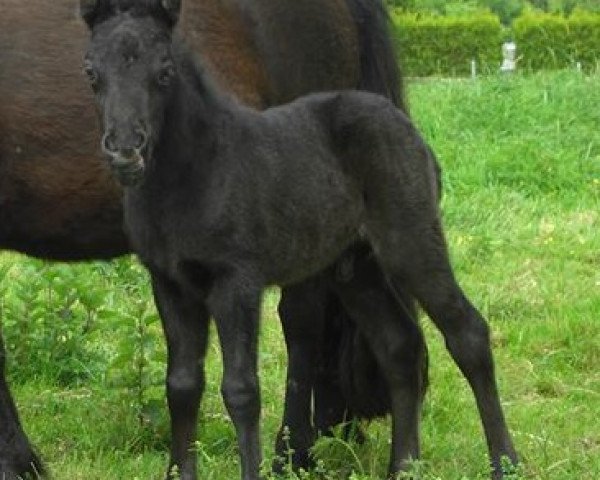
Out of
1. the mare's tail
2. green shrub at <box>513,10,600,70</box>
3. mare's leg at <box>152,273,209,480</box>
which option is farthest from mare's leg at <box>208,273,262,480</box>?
green shrub at <box>513,10,600,70</box>

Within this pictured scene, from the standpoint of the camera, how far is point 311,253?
14.9 ft

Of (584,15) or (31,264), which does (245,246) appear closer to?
(31,264)

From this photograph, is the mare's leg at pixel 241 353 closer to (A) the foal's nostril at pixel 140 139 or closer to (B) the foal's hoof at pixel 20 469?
(A) the foal's nostril at pixel 140 139

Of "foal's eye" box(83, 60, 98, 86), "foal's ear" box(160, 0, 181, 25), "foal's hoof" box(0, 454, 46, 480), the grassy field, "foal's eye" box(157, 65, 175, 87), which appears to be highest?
"foal's ear" box(160, 0, 181, 25)

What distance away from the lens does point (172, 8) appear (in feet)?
13.1

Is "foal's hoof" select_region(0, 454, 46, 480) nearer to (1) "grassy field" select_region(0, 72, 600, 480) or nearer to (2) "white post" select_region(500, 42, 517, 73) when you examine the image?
(1) "grassy field" select_region(0, 72, 600, 480)

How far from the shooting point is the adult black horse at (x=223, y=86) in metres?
Answer: 5.04

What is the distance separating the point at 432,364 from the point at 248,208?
2720mm

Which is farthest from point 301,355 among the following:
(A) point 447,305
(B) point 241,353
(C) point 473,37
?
(C) point 473,37

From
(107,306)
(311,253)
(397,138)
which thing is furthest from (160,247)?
(107,306)

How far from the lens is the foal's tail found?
5.68 meters

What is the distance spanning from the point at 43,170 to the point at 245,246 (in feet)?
3.63

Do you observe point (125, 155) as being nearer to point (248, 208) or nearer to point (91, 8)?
point (91, 8)

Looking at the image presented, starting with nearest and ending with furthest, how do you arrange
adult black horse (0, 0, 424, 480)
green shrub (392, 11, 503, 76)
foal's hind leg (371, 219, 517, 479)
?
foal's hind leg (371, 219, 517, 479)
adult black horse (0, 0, 424, 480)
green shrub (392, 11, 503, 76)
